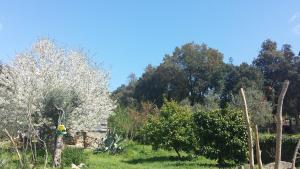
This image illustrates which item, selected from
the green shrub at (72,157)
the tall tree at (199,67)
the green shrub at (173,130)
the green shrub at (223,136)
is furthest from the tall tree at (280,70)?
the green shrub at (72,157)

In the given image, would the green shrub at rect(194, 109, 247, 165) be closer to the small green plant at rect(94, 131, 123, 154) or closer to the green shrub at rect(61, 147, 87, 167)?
the green shrub at rect(61, 147, 87, 167)

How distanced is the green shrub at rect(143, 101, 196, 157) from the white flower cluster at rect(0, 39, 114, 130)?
2808mm

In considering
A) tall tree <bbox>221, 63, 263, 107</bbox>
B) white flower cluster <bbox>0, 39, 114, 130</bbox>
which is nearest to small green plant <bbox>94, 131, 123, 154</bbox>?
white flower cluster <bbox>0, 39, 114, 130</bbox>

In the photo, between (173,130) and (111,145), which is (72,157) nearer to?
(173,130)

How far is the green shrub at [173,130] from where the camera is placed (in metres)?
24.0

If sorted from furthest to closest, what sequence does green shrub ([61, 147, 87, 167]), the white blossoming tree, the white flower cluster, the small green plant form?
the small green plant → the white flower cluster → the white blossoming tree → green shrub ([61, 147, 87, 167])

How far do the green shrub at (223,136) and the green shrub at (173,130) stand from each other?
2584mm

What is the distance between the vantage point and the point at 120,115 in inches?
1382

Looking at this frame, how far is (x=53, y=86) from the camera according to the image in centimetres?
2138

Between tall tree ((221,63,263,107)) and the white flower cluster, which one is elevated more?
tall tree ((221,63,263,107))

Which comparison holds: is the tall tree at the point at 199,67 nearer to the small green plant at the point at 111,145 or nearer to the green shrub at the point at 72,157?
the small green plant at the point at 111,145

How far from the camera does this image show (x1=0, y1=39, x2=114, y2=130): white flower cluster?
21.6m

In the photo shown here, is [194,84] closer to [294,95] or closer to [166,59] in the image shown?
[166,59]

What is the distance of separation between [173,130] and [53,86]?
22.4ft
